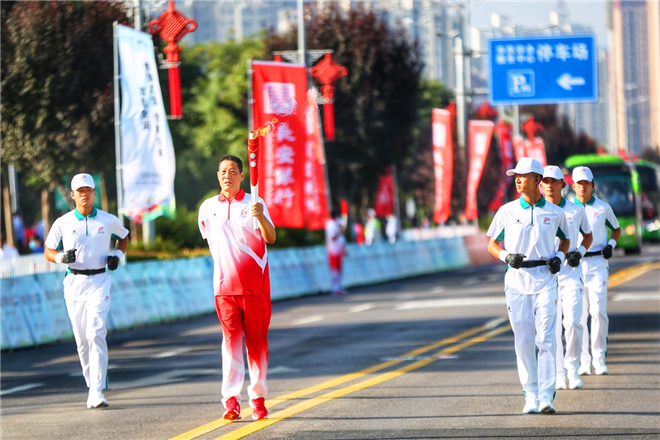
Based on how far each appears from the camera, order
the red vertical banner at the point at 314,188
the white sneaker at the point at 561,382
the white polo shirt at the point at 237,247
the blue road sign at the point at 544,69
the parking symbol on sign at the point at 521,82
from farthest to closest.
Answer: the parking symbol on sign at the point at 521,82 < the blue road sign at the point at 544,69 < the red vertical banner at the point at 314,188 < the white sneaker at the point at 561,382 < the white polo shirt at the point at 237,247

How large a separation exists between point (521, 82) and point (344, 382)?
23737 mm

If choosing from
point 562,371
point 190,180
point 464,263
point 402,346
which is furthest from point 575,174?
point 190,180

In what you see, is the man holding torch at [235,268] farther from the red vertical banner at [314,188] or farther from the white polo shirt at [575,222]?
the red vertical banner at [314,188]

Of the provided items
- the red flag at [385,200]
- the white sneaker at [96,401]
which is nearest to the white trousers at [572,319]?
the white sneaker at [96,401]

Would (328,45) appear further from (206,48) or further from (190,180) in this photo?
(190,180)

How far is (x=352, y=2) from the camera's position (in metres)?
41.4

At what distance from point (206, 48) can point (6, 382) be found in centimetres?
6097

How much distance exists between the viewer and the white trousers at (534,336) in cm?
922

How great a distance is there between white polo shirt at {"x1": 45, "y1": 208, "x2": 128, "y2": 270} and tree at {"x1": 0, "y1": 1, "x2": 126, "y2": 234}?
1785cm

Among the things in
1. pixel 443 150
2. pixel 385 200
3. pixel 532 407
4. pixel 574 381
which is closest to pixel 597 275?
pixel 574 381

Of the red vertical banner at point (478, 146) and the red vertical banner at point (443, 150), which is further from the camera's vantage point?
the red vertical banner at point (478, 146)

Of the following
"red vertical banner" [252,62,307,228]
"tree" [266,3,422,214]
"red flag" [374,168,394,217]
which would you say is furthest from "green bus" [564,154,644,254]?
"red vertical banner" [252,62,307,228]

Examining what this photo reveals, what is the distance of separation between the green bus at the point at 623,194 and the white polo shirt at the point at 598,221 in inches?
1147

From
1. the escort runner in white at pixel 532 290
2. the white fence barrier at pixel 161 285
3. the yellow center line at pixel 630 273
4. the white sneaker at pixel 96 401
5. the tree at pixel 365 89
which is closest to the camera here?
the escort runner in white at pixel 532 290
